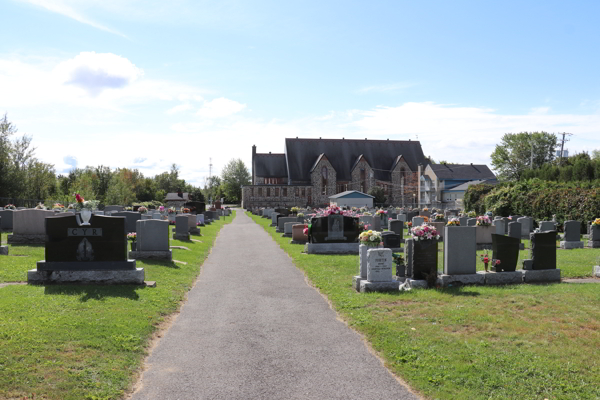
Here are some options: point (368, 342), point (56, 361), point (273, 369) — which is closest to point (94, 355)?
point (56, 361)

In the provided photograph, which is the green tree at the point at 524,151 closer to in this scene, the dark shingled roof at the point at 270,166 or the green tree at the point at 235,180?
the dark shingled roof at the point at 270,166

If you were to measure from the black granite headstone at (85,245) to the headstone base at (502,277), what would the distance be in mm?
9139

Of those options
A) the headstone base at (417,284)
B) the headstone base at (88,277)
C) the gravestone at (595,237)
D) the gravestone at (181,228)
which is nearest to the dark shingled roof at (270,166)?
the gravestone at (181,228)

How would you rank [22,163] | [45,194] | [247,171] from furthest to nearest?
1. [247,171]
2. [45,194]
3. [22,163]

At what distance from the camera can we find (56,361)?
20.2 ft

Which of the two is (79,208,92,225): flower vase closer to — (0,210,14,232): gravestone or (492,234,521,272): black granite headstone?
(492,234,521,272): black granite headstone

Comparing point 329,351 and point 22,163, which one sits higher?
point 22,163

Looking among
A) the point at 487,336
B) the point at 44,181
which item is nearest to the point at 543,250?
the point at 487,336

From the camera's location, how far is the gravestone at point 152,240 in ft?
Answer: 51.6

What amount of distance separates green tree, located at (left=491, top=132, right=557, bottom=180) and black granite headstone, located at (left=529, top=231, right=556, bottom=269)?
81524mm

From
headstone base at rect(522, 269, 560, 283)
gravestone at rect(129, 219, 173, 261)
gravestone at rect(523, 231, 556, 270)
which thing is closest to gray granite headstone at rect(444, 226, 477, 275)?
headstone base at rect(522, 269, 560, 283)

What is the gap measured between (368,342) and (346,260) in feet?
31.8

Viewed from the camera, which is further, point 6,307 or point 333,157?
point 333,157

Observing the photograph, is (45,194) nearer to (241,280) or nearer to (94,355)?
(241,280)
